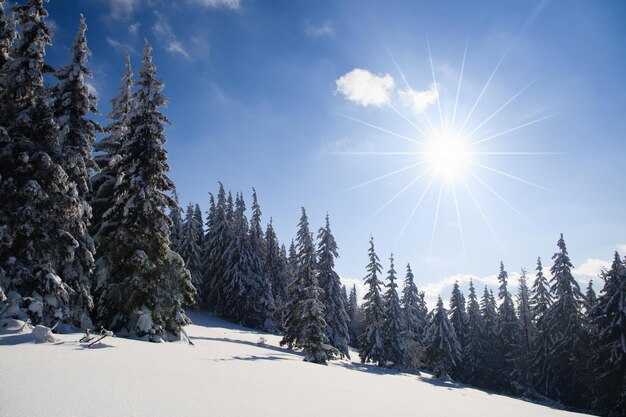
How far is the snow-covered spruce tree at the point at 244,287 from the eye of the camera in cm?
4634

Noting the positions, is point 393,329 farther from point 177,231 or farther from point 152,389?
point 152,389

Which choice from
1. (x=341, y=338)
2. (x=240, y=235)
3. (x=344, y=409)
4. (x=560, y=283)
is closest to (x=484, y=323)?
(x=560, y=283)

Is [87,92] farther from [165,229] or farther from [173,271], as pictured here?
[173,271]

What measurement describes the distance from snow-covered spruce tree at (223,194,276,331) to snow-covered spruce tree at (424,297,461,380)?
20978mm

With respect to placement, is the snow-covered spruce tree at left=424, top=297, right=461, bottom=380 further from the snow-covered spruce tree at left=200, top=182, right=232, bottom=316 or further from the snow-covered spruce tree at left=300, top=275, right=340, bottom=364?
the snow-covered spruce tree at left=200, top=182, right=232, bottom=316

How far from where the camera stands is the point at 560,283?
136 ft

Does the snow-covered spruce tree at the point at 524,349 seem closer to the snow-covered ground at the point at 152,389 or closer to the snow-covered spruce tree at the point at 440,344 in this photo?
the snow-covered spruce tree at the point at 440,344

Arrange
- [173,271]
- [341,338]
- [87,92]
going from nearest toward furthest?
[87,92] → [173,271] → [341,338]

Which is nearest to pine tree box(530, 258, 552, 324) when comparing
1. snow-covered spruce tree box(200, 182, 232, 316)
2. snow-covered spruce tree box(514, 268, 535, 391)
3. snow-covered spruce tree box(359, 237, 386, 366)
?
snow-covered spruce tree box(514, 268, 535, 391)

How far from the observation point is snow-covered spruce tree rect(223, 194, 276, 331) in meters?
46.3

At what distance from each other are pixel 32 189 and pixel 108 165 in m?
→ 8.12

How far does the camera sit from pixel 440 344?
44.3 m

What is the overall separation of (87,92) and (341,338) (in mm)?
32533

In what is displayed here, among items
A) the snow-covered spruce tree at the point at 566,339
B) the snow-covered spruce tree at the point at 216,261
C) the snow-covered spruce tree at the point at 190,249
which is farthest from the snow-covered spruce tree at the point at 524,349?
the snow-covered spruce tree at the point at 190,249
